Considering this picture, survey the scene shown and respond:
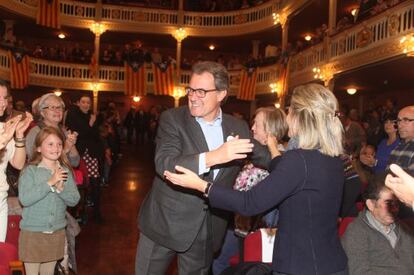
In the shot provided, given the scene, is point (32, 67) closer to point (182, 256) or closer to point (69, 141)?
point (69, 141)

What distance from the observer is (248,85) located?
1970cm

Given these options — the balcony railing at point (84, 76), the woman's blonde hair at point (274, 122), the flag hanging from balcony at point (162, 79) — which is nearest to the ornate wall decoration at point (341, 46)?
the balcony railing at point (84, 76)

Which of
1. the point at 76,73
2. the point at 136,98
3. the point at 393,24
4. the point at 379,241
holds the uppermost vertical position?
the point at 393,24

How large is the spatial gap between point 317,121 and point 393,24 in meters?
9.41

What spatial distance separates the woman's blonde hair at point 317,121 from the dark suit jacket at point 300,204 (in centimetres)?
5

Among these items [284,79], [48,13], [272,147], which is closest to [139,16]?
[48,13]

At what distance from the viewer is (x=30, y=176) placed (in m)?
3.33

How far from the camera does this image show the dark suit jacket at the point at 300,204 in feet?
6.81

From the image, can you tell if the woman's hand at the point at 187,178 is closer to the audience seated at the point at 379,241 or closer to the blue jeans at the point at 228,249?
the audience seated at the point at 379,241

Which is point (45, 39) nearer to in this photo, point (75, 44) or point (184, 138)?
point (75, 44)

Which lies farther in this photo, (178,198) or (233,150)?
(178,198)

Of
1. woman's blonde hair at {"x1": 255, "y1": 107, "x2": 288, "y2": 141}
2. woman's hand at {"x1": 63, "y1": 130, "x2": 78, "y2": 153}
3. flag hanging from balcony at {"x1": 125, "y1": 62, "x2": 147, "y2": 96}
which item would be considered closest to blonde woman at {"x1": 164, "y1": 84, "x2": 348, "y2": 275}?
woman's blonde hair at {"x1": 255, "y1": 107, "x2": 288, "y2": 141}

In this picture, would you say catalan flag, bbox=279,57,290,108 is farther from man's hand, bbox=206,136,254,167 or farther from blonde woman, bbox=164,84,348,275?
man's hand, bbox=206,136,254,167

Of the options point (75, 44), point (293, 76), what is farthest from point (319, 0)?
point (75, 44)
